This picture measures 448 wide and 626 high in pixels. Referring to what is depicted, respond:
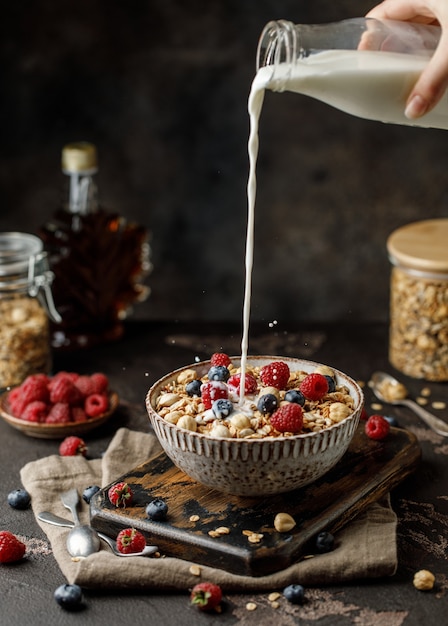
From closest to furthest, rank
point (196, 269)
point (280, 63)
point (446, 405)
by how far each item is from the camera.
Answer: point (280, 63), point (446, 405), point (196, 269)

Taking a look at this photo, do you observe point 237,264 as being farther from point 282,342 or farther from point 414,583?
point 414,583

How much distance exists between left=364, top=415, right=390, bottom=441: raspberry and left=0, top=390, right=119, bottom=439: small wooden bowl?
51cm

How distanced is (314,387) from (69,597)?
1.56 feet

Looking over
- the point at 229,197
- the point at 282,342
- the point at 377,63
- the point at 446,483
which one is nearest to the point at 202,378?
the point at 446,483

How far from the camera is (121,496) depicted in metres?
1.44

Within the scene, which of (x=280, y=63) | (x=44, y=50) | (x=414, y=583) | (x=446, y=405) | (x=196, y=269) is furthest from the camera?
(x=196, y=269)

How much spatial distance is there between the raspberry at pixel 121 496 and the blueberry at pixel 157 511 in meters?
0.05

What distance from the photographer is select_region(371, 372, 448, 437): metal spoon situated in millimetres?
1843

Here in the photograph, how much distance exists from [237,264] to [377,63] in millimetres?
1508

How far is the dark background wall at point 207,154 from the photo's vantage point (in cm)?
263

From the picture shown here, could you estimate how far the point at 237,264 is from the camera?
288 centimetres

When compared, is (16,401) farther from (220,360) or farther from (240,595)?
(240,595)

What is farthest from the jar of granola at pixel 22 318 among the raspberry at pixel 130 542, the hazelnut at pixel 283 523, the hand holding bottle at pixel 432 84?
the hand holding bottle at pixel 432 84

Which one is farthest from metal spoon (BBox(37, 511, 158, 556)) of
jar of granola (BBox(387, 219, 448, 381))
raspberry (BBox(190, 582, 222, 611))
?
jar of granola (BBox(387, 219, 448, 381))
